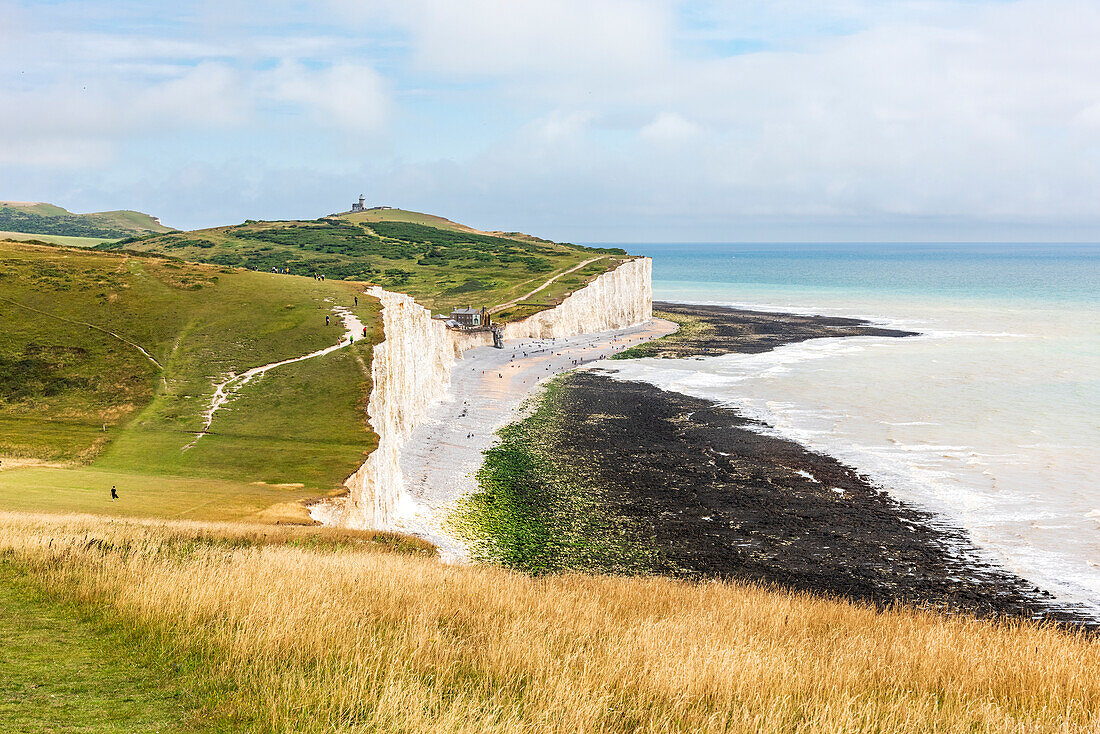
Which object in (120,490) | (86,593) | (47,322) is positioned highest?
(47,322)

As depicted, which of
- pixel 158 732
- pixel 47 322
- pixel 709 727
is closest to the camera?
pixel 158 732

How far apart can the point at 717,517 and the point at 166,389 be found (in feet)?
103

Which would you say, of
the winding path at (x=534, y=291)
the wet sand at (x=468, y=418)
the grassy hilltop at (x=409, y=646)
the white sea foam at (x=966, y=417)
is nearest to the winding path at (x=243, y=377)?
the wet sand at (x=468, y=418)

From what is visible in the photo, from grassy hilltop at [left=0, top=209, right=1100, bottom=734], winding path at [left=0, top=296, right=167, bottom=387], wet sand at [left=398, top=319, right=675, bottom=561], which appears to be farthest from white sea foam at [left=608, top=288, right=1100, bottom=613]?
winding path at [left=0, top=296, right=167, bottom=387]

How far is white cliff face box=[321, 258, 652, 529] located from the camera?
31.2m

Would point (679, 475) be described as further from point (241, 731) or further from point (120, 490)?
point (241, 731)

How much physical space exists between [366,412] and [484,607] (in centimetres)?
2910

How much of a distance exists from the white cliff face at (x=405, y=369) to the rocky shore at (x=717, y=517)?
523cm

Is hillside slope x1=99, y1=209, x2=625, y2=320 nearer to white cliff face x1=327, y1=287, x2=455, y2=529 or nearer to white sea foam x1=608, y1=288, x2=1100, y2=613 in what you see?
white cliff face x1=327, y1=287, x2=455, y2=529

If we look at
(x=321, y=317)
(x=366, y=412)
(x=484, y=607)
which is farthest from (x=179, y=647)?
(x=321, y=317)

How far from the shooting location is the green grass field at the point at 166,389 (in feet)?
88.8

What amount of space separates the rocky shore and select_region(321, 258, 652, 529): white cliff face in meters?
5.23

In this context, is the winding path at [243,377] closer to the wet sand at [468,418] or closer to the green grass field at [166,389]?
the green grass field at [166,389]

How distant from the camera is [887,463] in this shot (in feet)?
146
